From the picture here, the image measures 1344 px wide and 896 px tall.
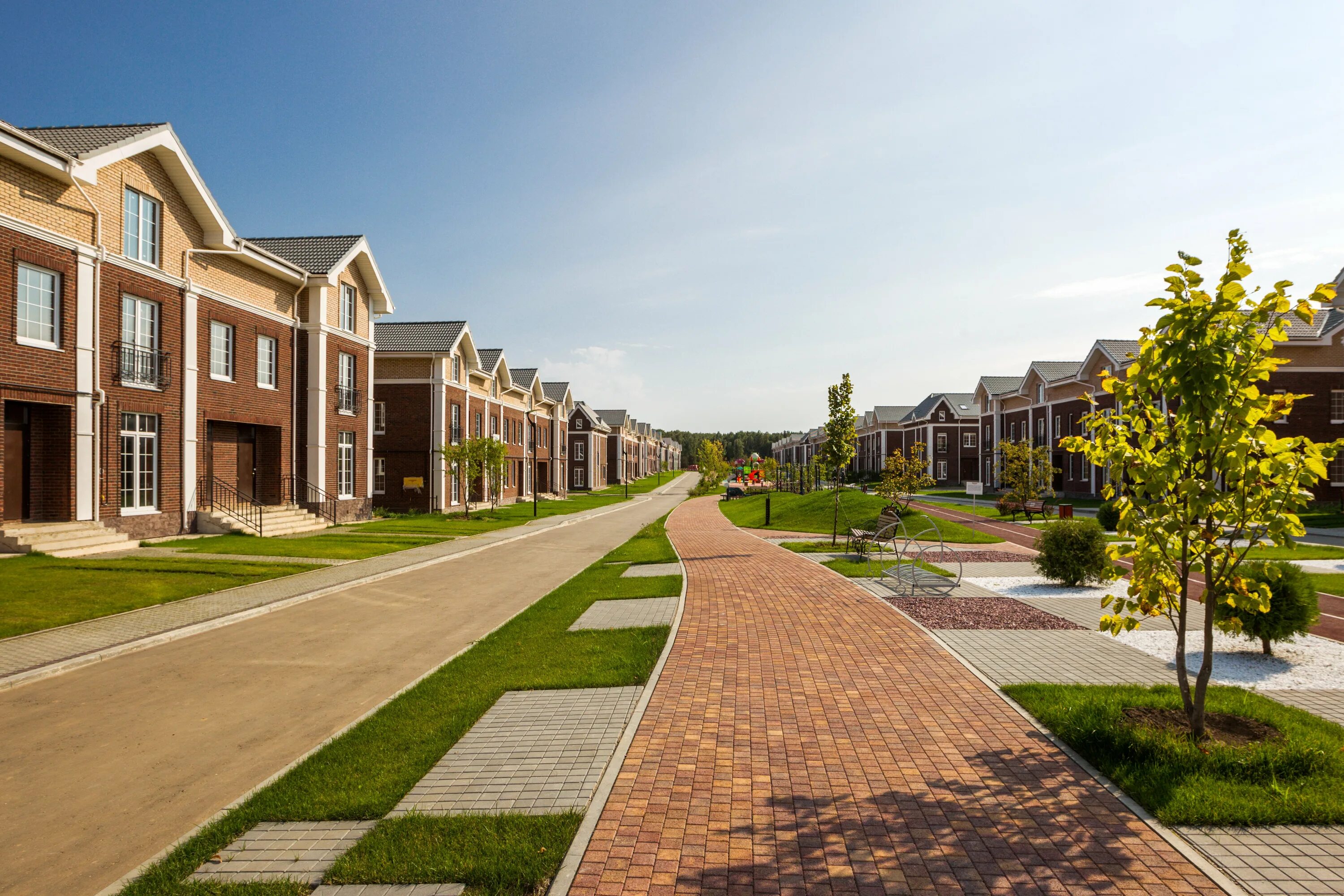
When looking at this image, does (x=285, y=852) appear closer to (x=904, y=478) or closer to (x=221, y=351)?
(x=904, y=478)

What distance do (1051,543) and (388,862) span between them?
44.0ft

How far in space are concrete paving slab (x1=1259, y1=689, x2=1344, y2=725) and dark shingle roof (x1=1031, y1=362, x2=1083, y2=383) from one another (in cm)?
4929

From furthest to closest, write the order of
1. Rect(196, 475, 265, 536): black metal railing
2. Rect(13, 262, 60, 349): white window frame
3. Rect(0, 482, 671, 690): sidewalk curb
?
Rect(196, 475, 265, 536): black metal railing, Rect(13, 262, 60, 349): white window frame, Rect(0, 482, 671, 690): sidewalk curb

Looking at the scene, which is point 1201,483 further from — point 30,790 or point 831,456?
point 831,456

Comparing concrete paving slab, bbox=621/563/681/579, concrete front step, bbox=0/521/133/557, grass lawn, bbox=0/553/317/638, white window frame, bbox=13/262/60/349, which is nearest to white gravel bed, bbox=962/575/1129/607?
concrete paving slab, bbox=621/563/681/579

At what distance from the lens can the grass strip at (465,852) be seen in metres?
3.91

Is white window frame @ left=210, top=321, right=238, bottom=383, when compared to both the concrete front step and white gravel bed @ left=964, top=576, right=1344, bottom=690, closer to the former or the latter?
the concrete front step

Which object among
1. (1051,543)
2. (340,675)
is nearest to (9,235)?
(340,675)

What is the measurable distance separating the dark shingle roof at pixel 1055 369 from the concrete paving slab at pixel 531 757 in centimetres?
5306

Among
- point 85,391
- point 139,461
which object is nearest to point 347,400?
point 139,461

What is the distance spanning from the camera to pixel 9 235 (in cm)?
1558

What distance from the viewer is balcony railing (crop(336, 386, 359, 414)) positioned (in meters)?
28.7

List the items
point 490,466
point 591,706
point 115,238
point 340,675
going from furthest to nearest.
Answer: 1. point 490,466
2. point 115,238
3. point 340,675
4. point 591,706

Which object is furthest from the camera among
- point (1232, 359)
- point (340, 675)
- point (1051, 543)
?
point (1051, 543)
